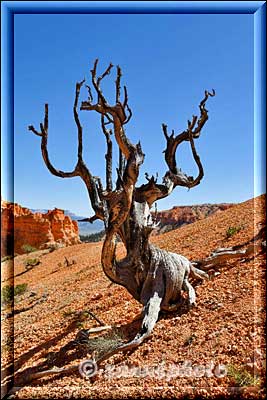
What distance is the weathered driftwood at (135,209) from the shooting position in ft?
15.4

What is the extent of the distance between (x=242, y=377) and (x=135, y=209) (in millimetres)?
2537

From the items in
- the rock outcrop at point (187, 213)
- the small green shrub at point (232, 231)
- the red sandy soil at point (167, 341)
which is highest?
the rock outcrop at point (187, 213)

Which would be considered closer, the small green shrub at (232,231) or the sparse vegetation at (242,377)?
the sparse vegetation at (242,377)

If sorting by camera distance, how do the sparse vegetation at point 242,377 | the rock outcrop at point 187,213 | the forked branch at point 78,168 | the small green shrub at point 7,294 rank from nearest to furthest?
1. the sparse vegetation at point 242,377
2. the small green shrub at point 7,294
3. the forked branch at point 78,168
4. the rock outcrop at point 187,213

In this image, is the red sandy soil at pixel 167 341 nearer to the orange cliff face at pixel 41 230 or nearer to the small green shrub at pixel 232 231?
the small green shrub at pixel 232 231

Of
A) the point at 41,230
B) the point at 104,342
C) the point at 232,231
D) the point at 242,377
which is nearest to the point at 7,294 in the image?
the point at 104,342

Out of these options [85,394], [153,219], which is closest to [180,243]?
[153,219]

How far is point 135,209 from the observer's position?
5.29m

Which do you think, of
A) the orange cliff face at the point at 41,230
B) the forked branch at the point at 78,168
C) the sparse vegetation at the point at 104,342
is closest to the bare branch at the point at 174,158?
the forked branch at the point at 78,168

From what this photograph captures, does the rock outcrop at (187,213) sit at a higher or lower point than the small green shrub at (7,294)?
higher

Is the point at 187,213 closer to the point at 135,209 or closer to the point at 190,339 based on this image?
the point at 135,209

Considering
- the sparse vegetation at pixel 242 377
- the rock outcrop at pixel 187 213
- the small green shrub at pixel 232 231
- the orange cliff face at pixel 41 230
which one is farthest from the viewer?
the rock outcrop at pixel 187 213

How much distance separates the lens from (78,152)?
567 cm

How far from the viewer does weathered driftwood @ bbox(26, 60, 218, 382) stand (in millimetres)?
4688
